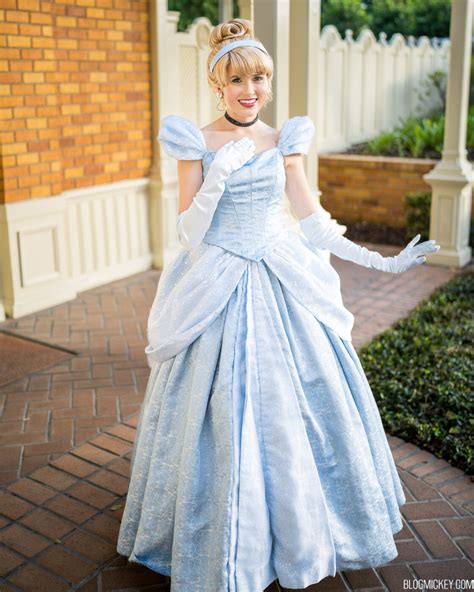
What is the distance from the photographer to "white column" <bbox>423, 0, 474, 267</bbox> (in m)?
6.78

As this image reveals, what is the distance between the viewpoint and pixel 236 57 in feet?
7.86

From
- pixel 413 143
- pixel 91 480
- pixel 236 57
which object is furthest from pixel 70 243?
pixel 413 143

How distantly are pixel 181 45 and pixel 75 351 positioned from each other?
326 cm

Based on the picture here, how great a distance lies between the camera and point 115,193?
6.29 m

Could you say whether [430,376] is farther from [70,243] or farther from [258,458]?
[70,243]

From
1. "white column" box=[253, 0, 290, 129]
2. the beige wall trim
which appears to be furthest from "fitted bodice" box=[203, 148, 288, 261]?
the beige wall trim

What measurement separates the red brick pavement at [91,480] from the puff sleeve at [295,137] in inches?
59.3

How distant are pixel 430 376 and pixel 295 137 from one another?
2253 mm

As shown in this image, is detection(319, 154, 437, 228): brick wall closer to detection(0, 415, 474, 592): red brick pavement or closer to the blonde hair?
detection(0, 415, 474, 592): red brick pavement

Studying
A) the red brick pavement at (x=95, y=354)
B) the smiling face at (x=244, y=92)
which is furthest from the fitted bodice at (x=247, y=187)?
the red brick pavement at (x=95, y=354)

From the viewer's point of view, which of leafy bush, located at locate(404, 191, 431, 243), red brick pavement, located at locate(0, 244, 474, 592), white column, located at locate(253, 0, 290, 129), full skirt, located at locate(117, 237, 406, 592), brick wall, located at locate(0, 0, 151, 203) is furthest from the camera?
leafy bush, located at locate(404, 191, 431, 243)

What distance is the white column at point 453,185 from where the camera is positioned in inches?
267

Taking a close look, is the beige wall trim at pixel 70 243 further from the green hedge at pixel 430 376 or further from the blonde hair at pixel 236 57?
the blonde hair at pixel 236 57

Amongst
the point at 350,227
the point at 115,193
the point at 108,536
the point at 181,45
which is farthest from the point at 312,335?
the point at 350,227
